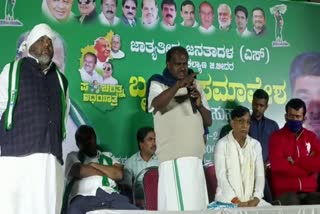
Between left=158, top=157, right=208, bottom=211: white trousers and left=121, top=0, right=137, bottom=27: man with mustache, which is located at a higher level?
left=121, top=0, right=137, bottom=27: man with mustache

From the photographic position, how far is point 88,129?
569 cm

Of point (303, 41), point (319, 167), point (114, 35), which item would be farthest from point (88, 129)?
point (303, 41)

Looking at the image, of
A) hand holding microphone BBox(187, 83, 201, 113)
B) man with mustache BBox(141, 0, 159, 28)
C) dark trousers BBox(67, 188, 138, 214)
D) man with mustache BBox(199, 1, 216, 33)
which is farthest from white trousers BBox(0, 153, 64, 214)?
man with mustache BBox(199, 1, 216, 33)

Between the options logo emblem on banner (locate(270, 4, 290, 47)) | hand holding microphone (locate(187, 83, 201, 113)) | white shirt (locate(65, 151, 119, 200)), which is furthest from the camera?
logo emblem on banner (locate(270, 4, 290, 47))

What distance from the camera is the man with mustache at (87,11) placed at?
5.96 meters

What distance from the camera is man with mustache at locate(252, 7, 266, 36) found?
22.3 ft

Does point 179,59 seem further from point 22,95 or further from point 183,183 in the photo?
point 22,95

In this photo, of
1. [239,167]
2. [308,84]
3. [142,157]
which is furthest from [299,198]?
[308,84]

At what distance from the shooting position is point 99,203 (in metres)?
5.05

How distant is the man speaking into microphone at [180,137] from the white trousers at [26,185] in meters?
0.92

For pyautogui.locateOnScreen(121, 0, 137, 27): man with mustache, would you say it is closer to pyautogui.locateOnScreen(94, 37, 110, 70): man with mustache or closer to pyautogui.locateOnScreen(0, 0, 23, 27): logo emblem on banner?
pyautogui.locateOnScreen(94, 37, 110, 70): man with mustache

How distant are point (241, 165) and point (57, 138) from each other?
175 cm

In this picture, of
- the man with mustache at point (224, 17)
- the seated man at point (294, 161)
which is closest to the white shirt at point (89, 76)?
the man with mustache at point (224, 17)

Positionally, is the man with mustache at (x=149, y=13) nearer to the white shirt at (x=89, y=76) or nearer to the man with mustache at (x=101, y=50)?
the man with mustache at (x=101, y=50)
